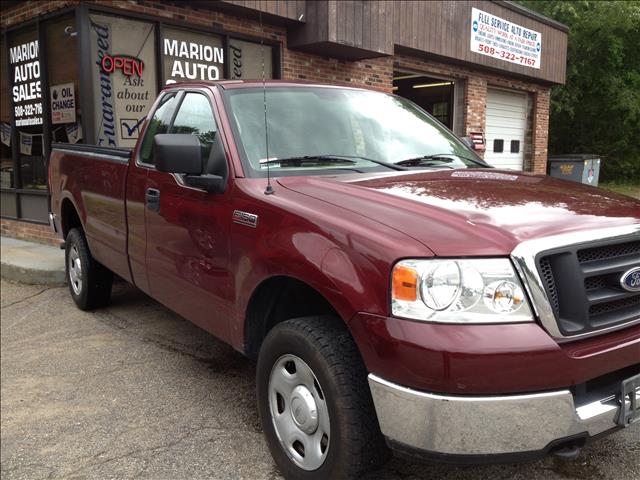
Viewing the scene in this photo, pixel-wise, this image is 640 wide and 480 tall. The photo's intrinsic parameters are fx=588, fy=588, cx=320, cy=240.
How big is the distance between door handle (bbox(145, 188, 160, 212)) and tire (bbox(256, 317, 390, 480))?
1.47 metres

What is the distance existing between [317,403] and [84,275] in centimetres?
358

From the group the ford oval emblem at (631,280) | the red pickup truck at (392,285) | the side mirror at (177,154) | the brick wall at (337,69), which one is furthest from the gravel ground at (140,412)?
the brick wall at (337,69)

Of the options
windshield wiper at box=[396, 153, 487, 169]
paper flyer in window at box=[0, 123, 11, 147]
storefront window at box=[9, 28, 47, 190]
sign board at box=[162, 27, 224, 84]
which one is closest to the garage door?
sign board at box=[162, 27, 224, 84]

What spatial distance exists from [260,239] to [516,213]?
44.7 inches

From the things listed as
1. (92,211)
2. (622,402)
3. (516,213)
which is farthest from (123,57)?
(622,402)

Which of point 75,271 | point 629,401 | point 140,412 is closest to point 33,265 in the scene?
point 75,271

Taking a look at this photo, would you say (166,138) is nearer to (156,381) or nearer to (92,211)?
(156,381)

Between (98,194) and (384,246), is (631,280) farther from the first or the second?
(98,194)

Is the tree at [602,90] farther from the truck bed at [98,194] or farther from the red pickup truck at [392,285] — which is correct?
the truck bed at [98,194]

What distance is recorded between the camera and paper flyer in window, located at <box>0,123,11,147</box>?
8.88 metres

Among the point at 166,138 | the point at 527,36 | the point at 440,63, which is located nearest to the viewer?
the point at 166,138

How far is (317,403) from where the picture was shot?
95.7 inches

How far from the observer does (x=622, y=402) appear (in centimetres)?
217

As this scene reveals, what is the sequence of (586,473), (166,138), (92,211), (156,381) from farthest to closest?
(92,211) < (156,381) < (166,138) < (586,473)
